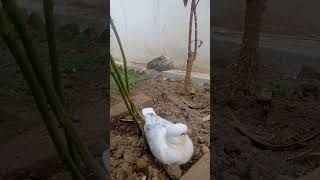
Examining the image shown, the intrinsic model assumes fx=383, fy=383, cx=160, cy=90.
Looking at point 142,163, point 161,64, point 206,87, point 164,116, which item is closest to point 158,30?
point 161,64

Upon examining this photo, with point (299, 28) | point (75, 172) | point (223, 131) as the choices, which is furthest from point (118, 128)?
point (299, 28)

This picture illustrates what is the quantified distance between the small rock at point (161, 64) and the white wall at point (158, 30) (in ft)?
0.11

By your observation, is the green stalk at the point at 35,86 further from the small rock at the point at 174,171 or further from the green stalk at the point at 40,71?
the small rock at the point at 174,171

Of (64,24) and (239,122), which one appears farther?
(239,122)

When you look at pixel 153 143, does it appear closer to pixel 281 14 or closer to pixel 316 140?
pixel 316 140

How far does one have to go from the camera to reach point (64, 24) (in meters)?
1.36

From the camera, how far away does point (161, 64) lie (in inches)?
96.4

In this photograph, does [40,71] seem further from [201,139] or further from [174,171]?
[201,139]

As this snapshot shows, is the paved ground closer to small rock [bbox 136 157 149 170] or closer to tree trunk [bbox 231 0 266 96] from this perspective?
tree trunk [bbox 231 0 266 96]

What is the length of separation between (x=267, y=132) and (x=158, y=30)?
100 centimetres

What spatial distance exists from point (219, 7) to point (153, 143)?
90 cm

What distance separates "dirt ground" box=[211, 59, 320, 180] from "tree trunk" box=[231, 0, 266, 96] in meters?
0.07

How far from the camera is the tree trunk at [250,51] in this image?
171 centimetres

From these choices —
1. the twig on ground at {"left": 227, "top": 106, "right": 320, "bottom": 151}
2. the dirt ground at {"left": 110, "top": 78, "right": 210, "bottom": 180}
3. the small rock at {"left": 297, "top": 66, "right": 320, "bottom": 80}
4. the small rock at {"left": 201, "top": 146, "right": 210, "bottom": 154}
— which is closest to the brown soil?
the dirt ground at {"left": 110, "top": 78, "right": 210, "bottom": 180}
